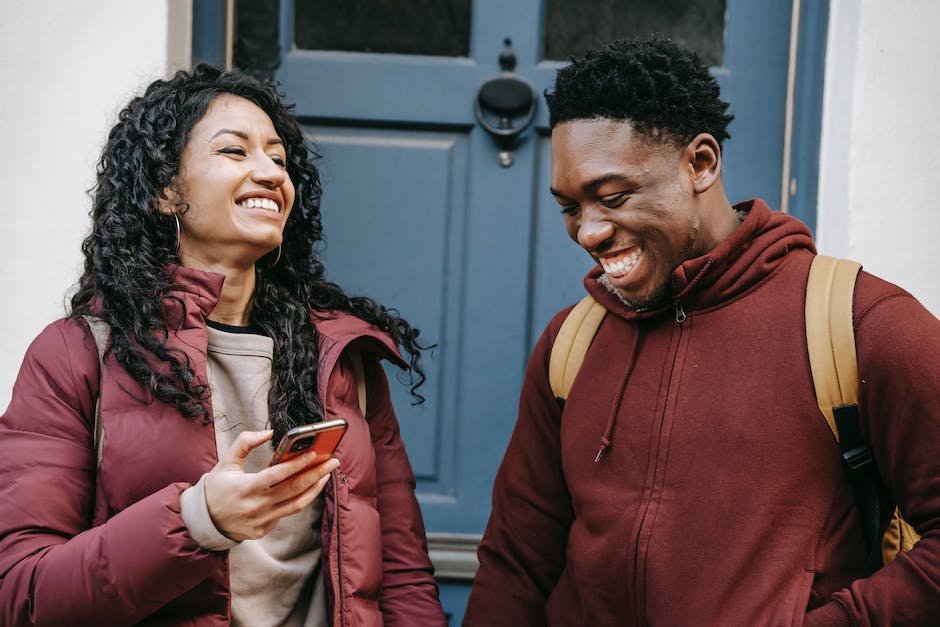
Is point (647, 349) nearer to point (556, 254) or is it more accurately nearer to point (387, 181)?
point (556, 254)

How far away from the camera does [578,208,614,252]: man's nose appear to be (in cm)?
179

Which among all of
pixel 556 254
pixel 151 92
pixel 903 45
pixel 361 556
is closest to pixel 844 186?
pixel 903 45

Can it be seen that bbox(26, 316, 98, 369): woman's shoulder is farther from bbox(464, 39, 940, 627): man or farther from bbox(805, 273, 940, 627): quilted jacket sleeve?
bbox(805, 273, 940, 627): quilted jacket sleeve

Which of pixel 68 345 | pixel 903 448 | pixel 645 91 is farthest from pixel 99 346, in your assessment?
pixel 903 448

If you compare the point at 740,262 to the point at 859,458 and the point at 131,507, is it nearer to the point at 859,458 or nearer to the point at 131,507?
the point at 859,458

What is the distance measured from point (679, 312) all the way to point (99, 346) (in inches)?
44.8

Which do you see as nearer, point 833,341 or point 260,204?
point 833,341

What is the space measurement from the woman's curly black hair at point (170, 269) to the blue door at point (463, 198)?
0.58 m

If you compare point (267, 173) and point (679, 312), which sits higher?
point (267, 173)

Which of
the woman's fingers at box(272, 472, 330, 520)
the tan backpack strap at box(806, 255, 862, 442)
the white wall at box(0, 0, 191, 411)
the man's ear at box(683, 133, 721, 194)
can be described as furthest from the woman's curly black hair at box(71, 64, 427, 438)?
the tan backpack strap at box(806, 255, 862, 442)

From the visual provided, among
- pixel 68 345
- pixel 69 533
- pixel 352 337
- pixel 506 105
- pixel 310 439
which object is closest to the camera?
pixel 310 439

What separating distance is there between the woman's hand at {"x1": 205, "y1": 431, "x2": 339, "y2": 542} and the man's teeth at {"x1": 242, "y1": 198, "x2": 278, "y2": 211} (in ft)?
1.97

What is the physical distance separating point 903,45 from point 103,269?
2.16 metres

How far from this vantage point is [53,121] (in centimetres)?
261
